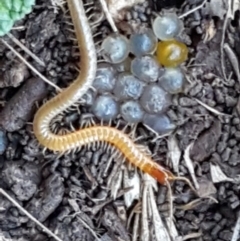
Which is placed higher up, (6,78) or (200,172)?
(6,78)

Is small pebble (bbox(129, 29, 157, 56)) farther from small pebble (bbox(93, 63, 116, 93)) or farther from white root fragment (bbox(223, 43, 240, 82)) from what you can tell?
white root fragment (bbox(223, 43, 240, 82))

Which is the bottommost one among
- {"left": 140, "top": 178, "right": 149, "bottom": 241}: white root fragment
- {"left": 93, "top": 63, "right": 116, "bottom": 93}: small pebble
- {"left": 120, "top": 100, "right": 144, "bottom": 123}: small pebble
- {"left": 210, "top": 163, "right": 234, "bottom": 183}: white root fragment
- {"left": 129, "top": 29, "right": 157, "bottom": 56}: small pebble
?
{"left": 140, "top": 178, "right": 149, "bottom": 241}: white root fragment

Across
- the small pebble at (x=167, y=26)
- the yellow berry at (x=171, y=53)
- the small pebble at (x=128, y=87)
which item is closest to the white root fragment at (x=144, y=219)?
the small pebble at (x=128, y=87)

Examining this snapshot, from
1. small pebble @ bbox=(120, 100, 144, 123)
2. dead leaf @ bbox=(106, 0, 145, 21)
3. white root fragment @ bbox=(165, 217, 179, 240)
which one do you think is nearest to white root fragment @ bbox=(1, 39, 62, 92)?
small pebble @ bbox=(120, 100, 144, 123)

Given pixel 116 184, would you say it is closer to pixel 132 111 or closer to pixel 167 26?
pixel 132 111

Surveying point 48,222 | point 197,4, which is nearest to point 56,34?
point 197,4

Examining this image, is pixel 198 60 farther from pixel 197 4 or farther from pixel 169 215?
pixel 169 215

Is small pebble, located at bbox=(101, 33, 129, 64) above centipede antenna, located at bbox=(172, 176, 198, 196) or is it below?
above
